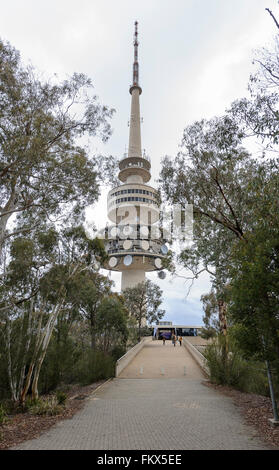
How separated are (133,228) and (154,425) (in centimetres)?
4883

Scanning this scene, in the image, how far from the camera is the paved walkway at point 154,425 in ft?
20.7

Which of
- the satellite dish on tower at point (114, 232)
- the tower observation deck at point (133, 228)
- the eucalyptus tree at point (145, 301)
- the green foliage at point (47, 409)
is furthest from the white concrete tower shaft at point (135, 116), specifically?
the green foliage at point (47, 409)

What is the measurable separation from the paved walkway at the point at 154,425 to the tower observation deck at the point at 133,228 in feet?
132

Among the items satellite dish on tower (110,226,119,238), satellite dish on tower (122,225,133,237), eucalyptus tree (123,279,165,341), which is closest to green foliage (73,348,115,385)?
eucalyptus tree (123,279,165,341)

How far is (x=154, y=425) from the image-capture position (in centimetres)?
771

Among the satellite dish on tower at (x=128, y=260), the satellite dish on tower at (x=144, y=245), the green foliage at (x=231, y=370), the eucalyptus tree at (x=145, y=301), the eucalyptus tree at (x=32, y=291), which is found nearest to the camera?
the eucalyptus tree at (x=32, y=291)

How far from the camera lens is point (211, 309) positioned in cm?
4166

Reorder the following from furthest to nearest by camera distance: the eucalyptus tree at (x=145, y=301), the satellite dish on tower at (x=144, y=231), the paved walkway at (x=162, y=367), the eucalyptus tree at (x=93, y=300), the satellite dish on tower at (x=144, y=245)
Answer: the satellite dish on tower at (x=144, y=231)
the satellite dish on tower at (x=144, y=245)
the eucalyptus tree at (x=145, y=301)
the eucalyptus tree at (x=93, y=300)
the paved walkway at (x=162, y=367)

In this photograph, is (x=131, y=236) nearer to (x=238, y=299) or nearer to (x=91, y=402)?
(x=91, y=402)

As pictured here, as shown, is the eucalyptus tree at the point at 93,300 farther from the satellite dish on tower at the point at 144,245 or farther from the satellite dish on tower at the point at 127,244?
the satellite dish on tower at the point at 144,245

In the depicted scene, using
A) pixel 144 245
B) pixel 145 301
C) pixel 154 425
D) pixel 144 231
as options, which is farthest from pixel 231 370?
pixel 144 231

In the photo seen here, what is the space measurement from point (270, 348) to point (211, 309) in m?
35.8

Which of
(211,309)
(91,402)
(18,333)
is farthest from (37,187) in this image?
(211,309)

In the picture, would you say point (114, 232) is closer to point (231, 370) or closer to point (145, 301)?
point (145, 301)
